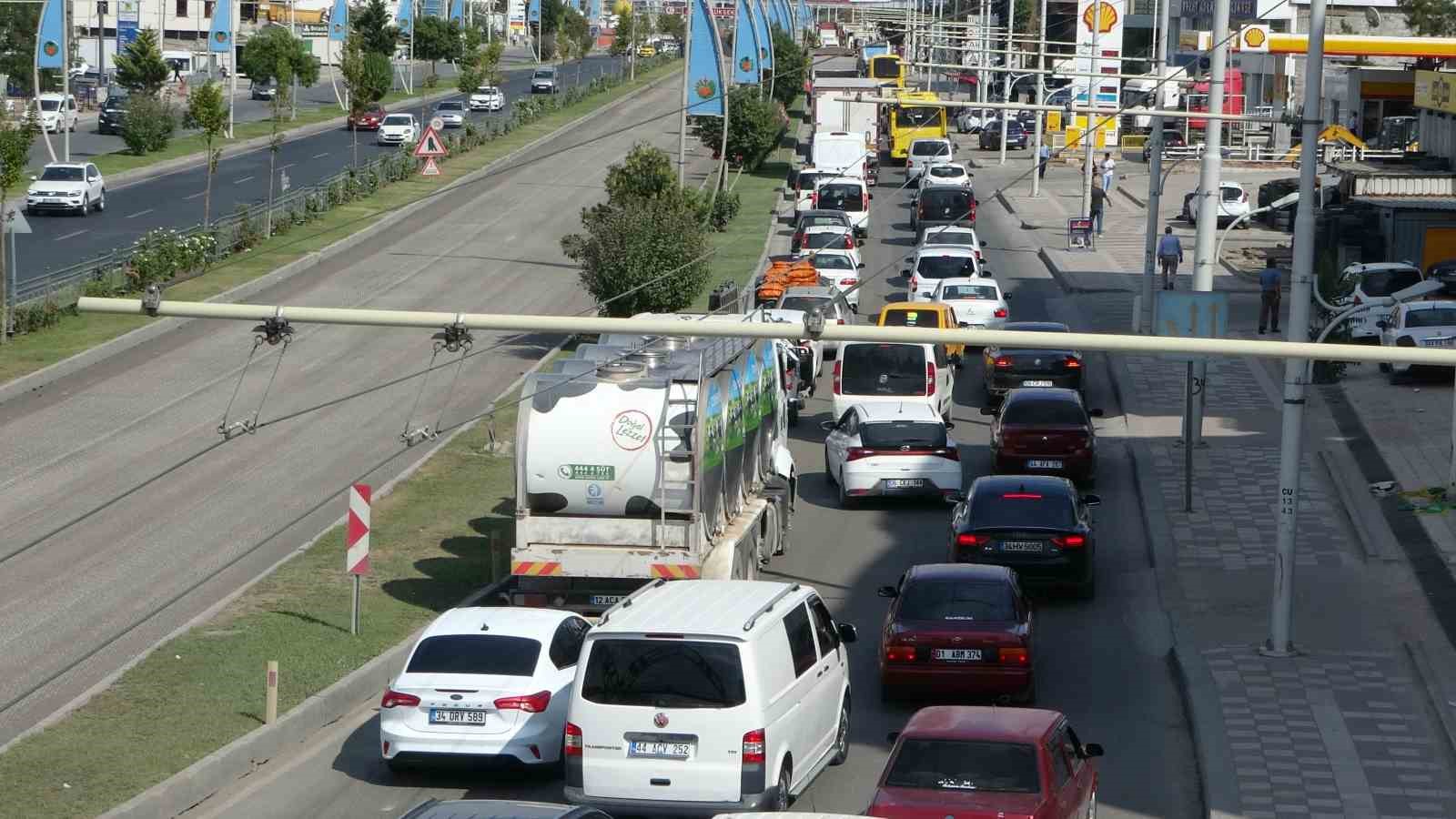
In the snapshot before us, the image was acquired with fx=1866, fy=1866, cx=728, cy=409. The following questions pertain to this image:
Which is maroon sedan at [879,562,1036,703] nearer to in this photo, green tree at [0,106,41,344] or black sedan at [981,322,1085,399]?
black sedan at [981,322,1085,399]

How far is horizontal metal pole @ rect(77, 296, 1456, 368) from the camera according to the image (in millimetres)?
12117

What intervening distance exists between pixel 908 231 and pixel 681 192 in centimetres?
1991

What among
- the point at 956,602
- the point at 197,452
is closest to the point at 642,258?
the point at 197,452

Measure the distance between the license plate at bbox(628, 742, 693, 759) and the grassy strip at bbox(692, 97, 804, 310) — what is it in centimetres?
3034

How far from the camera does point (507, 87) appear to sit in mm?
126500

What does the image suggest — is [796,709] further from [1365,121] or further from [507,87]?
[507,87]

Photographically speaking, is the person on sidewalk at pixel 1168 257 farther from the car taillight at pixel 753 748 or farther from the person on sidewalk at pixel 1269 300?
the car taillight at pixel 753 748

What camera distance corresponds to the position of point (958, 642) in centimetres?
1859

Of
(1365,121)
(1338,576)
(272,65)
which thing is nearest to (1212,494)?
(1338,576)

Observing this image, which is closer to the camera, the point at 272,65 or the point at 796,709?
the point at 796,709

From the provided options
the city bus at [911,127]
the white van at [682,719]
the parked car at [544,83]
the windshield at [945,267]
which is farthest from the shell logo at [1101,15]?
the parked car at [544,83]

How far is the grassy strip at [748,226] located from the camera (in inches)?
2068

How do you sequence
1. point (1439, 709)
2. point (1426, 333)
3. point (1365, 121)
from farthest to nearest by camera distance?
point (1365, 121) → point (1426, 333) → point (1439, 709)

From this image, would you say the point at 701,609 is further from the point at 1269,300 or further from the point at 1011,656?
the point at 1269,300
